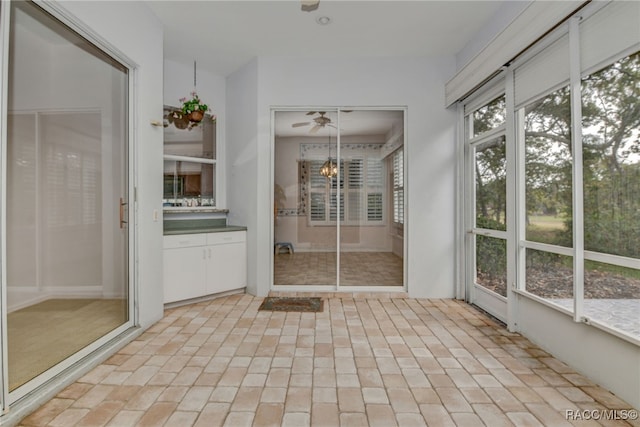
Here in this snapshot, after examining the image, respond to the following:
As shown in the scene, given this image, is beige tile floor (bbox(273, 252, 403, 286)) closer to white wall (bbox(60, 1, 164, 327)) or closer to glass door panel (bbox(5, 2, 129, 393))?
white wall (bbox(60, 1, 164, 327))

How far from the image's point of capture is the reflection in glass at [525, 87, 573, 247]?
2.41m

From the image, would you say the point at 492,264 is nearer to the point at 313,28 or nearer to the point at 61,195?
the point at 313,28

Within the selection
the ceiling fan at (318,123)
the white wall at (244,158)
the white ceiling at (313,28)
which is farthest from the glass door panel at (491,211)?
the white wall at (244,158)

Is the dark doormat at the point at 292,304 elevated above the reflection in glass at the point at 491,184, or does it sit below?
below

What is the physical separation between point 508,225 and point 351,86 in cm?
244

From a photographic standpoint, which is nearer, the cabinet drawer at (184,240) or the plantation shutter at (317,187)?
the cabinet drawer at (184,240)

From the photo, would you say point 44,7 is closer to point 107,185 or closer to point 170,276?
point 107,185

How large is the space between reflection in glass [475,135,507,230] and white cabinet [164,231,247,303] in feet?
9.43

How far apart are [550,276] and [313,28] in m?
3.24

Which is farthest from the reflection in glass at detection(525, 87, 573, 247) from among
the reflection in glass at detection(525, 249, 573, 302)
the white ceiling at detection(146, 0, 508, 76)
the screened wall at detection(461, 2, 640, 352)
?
the white ceiling at detection(146, 0, 508, 76)

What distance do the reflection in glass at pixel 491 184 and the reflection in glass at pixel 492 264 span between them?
0.57 ft

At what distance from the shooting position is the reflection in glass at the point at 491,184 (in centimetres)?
327

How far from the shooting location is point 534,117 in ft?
9.01

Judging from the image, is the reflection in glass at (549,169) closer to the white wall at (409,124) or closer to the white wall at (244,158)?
the white wall at (409,124)
